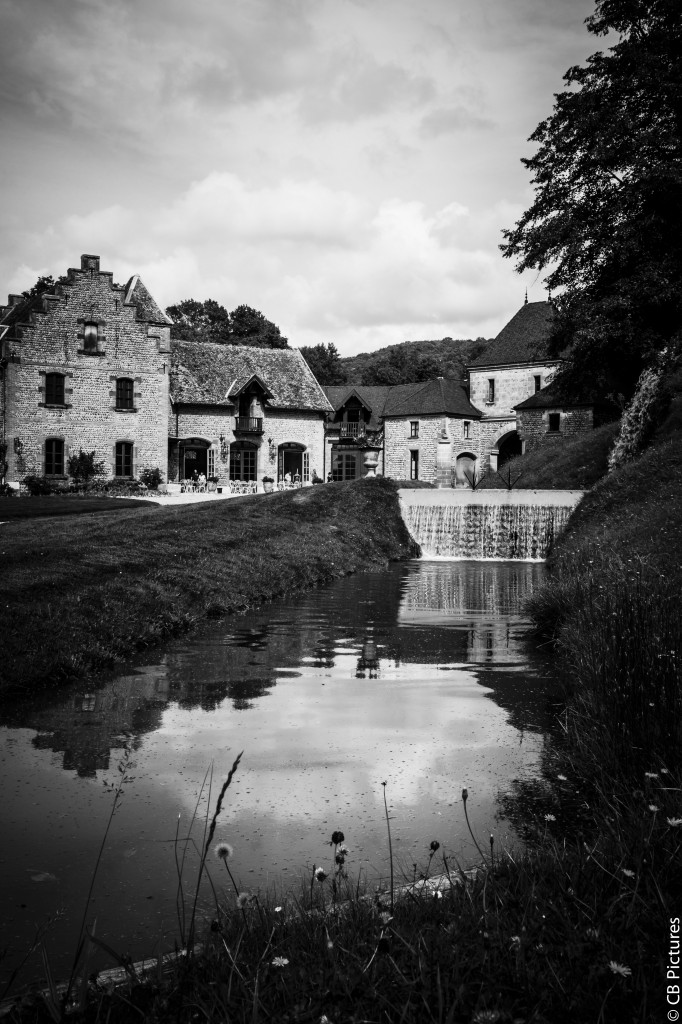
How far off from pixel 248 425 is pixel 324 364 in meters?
33.9

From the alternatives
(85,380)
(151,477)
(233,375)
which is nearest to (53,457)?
(85,380)

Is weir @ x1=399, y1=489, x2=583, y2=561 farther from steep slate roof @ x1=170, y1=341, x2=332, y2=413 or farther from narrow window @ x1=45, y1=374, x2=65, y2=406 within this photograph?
steep slate roof @ x1=170, y1=341, x2=332, y2=413

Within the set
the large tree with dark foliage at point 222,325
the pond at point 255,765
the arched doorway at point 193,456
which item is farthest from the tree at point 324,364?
the pond at point 255,765

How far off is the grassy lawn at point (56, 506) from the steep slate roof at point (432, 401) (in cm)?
3047

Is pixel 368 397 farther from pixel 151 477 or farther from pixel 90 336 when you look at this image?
pixel 90 336

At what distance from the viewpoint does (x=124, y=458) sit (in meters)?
42.0

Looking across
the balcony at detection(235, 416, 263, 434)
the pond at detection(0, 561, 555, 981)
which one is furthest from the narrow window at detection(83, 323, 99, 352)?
the pond at detection(0, 561, 555, 981)

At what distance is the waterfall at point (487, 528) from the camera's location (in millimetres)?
23344

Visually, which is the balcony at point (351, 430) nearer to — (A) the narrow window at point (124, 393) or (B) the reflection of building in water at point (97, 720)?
(A) the narrow window at point (124, 393)

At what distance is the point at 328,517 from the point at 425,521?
3.50 meters

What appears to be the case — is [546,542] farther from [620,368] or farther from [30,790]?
[30,790]

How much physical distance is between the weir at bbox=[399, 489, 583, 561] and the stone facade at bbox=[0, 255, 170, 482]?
→ 21378mm

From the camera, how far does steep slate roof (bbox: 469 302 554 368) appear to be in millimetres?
56906

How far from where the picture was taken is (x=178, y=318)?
7631cm
